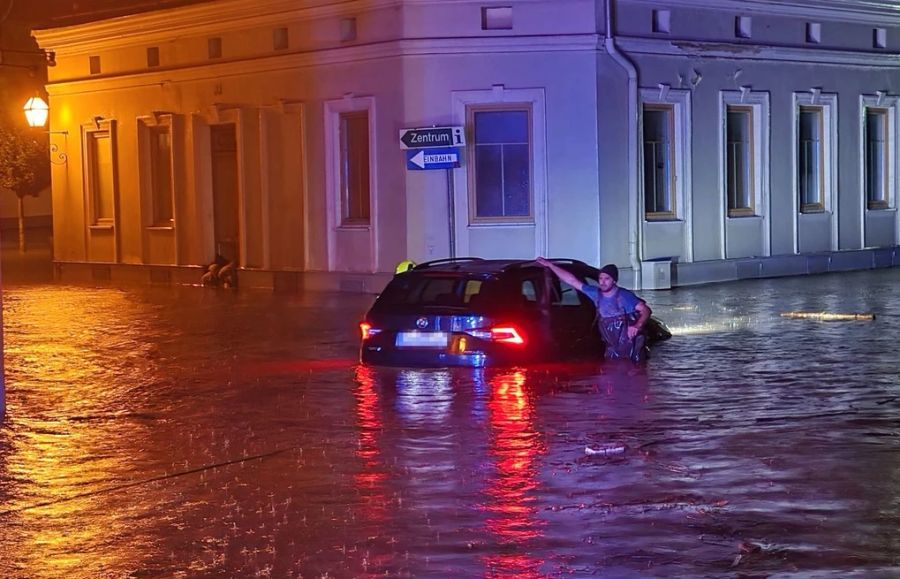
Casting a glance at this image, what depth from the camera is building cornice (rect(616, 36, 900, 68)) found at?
87.6 feet

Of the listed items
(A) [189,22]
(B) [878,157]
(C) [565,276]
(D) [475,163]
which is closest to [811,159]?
(B) [878,157]

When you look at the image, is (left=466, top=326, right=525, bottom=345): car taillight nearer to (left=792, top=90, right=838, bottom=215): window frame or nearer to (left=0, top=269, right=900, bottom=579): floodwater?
(left=0, top=269, right=900, bottom=579): floodwater

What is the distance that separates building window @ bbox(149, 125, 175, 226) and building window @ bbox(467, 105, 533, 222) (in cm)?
845

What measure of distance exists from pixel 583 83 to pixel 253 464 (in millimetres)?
16270

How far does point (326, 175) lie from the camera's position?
90.7 feet

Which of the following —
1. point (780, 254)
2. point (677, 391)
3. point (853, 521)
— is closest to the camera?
point (853, 521)

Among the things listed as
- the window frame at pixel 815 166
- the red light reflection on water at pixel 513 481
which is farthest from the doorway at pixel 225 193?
the red light reflection on water at pixel 513 481

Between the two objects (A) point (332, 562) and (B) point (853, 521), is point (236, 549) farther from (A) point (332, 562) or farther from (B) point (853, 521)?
(B) point (853, 521)

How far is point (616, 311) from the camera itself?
15.8 m

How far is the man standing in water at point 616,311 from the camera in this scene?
15695 millimetres

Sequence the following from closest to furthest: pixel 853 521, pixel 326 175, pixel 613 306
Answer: pixel 853 521, pixel 613 306, pixel 326 175

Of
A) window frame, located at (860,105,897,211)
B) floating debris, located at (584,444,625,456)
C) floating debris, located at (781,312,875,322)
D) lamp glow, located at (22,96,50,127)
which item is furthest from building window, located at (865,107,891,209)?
floating debris, located at (584,444,625,456)

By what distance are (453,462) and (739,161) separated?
65.5 ft

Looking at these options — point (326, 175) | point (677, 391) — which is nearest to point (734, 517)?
point (677, 391)
